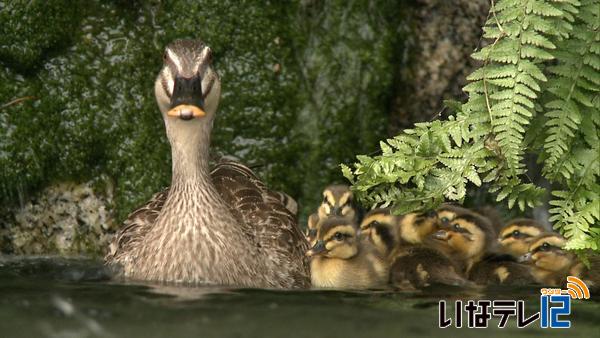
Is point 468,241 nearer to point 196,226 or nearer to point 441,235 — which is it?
point 441,235

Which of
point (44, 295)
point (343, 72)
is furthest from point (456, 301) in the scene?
point (343, 72)

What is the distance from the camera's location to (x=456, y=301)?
19.0 ft

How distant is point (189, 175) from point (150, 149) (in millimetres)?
2330

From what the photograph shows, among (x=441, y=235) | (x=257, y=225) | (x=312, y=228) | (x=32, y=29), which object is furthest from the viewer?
(x=32, y=29)

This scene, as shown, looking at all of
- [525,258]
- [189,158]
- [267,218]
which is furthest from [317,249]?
[525,258]

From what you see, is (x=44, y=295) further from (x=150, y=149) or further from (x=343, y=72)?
(x=343, y=72)

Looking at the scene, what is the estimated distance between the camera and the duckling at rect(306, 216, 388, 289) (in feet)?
23.2

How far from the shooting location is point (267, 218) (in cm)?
714

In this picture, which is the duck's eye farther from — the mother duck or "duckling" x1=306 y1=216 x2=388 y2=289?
the mother duck

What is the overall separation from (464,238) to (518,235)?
0.45 m

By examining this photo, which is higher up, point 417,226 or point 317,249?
point 417,226

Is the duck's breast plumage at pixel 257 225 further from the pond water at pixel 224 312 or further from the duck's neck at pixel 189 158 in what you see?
the pond water at pixel 224 312

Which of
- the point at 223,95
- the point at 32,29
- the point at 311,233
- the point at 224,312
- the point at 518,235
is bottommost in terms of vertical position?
the point at 224,312

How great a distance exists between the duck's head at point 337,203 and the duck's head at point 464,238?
0.80m
